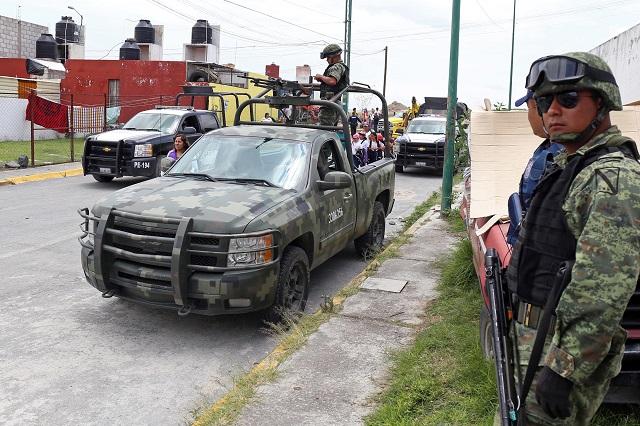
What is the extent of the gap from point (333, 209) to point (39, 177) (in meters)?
10.3

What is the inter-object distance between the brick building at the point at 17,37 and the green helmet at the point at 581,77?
139 ft

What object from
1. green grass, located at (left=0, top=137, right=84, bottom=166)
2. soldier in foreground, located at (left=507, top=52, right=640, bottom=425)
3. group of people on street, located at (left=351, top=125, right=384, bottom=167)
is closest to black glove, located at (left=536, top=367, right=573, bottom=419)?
soldier in foreground, located at (left=507, top=52, right=640, bottom=425)

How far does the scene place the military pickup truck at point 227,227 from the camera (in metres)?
4.52

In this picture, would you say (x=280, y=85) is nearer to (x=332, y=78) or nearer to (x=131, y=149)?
(x=332, y=78)

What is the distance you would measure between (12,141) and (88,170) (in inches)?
455

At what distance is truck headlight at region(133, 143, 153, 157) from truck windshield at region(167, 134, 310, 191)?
678 cm

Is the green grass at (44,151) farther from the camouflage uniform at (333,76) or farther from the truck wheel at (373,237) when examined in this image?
the truck wheel at (373,237)

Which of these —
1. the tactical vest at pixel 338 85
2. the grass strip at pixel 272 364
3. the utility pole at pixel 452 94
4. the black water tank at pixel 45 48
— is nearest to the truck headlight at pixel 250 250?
the grass strip at pixel 272 364

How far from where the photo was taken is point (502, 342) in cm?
240

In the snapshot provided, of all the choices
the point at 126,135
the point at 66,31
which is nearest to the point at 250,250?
the point at 126,135

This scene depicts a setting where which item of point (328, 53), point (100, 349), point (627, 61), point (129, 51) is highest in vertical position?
point (129, 51)

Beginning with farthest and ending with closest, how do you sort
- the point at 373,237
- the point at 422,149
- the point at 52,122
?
the point at 52,122
the point at 422,149
the point at 373,237

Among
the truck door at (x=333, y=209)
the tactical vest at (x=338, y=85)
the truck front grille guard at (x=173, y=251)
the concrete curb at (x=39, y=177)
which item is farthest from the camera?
the concrete curb at (x=39, y=177)

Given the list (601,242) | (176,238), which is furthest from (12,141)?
(601,242)
